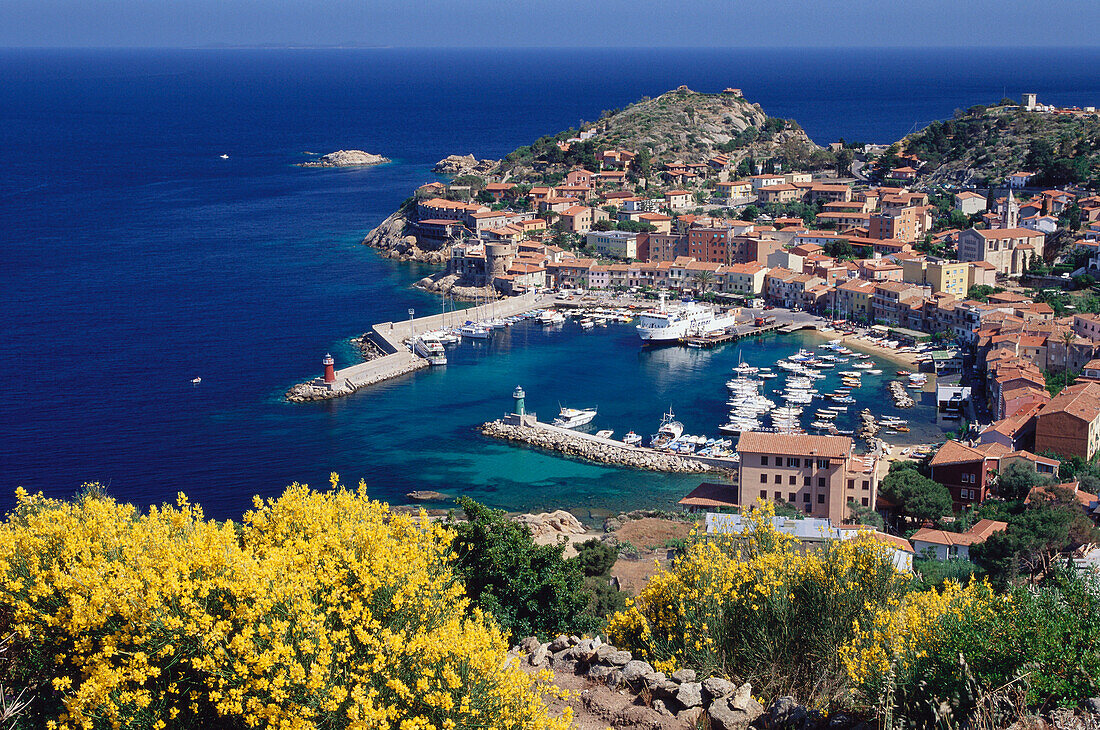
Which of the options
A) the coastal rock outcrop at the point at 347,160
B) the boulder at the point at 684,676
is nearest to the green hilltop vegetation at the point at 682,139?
the coastal rock outcrop at the point at 347,160

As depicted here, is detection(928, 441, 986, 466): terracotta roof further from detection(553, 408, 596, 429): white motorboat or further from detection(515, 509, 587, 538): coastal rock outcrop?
detection(553, 408, 596, 429): white motorboat

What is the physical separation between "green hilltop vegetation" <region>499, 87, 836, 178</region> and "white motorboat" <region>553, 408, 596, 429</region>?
120ft

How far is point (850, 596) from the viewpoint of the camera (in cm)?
935

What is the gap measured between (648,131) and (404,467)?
4984 centimetres

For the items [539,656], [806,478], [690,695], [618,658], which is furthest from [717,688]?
[806,478]

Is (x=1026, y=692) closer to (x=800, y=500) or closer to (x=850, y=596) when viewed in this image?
(x=850, y=596)

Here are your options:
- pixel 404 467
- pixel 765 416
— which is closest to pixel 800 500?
pixel 765 416

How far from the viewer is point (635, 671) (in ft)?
29.8

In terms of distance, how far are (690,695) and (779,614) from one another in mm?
1350

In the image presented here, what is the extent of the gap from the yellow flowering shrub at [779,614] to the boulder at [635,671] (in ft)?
0.62

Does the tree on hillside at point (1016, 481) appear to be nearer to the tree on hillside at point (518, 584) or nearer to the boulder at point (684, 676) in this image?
the tree on hillside at point (518, 584)

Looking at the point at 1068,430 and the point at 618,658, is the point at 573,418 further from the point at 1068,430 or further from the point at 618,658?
the point at 618,658

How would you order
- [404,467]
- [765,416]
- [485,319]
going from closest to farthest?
[404,467] < [765,416] < [485,319]

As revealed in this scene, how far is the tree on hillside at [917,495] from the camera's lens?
22.2 m
